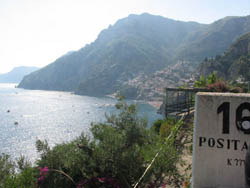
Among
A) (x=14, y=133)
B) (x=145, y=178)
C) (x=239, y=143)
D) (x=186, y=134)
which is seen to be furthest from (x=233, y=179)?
(x=14, y=133)

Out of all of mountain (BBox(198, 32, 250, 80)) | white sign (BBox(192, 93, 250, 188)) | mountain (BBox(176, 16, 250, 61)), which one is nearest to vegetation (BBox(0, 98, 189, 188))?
white sign (BBox(192, 93, 250, 188))

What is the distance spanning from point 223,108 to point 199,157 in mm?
966

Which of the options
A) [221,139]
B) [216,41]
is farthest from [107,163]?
[216,41]

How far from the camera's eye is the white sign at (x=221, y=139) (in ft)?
11.9

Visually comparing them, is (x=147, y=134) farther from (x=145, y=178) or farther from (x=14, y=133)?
(x=14, y=133)

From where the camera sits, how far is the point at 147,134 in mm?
5551

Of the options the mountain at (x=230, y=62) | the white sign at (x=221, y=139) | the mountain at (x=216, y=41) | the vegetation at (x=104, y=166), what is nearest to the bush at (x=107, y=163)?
the vegetation at (x=104, y=166)

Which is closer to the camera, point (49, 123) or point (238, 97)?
point (238, 97)

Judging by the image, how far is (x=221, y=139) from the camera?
3686 mm

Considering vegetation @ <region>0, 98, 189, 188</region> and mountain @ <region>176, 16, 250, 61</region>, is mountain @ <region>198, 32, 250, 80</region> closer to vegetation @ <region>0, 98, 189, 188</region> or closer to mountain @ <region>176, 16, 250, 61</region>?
mountain @ <region>176, 16, 250, 61</region>

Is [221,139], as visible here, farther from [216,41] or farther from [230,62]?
[216,41]

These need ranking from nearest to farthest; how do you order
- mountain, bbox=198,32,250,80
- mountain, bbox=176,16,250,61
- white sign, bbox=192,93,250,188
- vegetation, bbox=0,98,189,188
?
white sign, bbox=192,93,250,188, vegetation, bbox=0,98,189,188, mountain, bbox=198,32,250,80, mountain, bbox=176,16,250,61

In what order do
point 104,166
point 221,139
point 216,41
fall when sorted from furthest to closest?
point 216,41, point 104,166, point 221,139

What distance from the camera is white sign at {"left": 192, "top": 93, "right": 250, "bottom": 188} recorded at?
363cm
